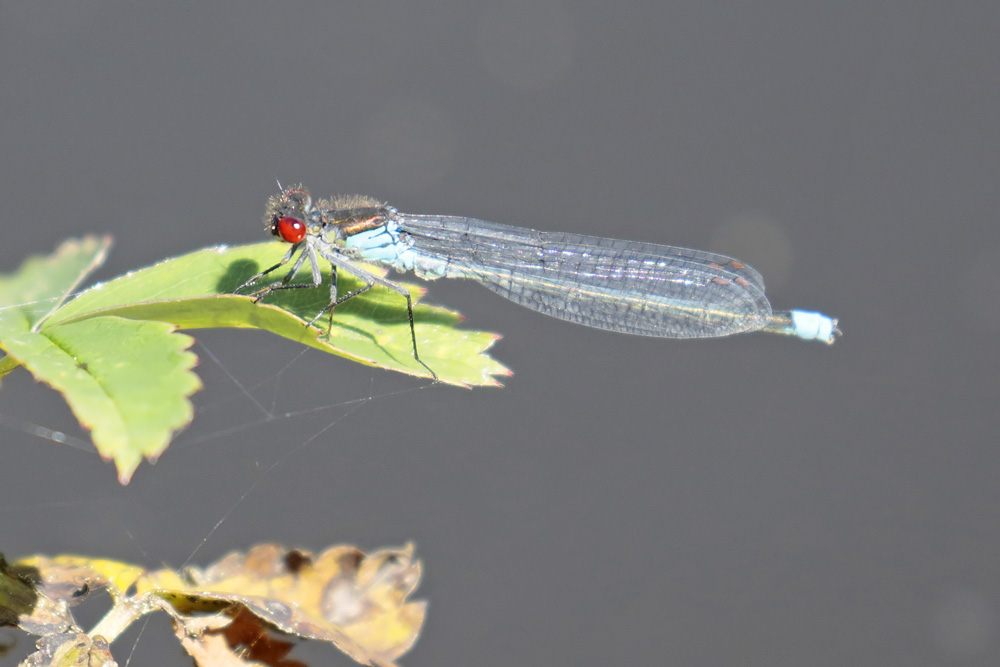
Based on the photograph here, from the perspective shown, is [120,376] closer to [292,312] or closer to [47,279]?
[292,312]

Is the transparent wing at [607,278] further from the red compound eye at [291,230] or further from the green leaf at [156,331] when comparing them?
the green leaf at [156,331]

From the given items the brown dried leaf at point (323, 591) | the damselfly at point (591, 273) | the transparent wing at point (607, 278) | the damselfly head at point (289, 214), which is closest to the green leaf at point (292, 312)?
the damselfly head at point (289, 214)

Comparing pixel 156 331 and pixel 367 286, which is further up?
pixel 367 286

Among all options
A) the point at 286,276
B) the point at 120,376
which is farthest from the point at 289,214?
the point at 120,376

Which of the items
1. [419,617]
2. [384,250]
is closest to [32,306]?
[419,617]

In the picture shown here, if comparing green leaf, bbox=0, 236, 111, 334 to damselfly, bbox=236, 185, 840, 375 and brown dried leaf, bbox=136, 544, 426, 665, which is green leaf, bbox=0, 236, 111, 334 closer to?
brown dried leaf, bbox=136, 544, 426, 665

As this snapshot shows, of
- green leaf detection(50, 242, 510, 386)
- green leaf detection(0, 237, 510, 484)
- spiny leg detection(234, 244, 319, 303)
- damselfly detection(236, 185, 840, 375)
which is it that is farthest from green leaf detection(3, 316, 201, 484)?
damselfly detection(236, 185, 840, 375)

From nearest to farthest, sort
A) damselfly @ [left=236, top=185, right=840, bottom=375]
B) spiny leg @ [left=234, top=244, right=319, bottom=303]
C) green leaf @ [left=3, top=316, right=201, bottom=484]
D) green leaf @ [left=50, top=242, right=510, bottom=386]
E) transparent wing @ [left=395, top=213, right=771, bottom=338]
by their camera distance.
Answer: green leaf @ [left=3, top=316, right=201, bottom=484] < green leaf @ [left=50, top=242, right=510, bottom=386] < spiny leg @ [left=234, top=244, right=319, bottom=303] < damselfly @ [left=236, top=185, right=840, bottom=375] < transparent wing @ [left=395, top=213, right=771, bottom=338]
